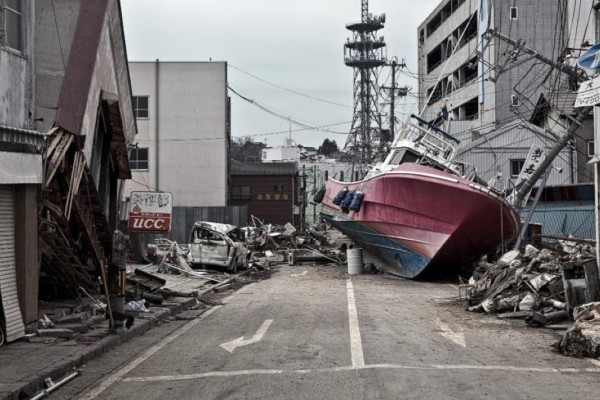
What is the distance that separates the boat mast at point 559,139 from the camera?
18.7 meters

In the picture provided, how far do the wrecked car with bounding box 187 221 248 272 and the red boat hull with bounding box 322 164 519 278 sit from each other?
18.9 ft

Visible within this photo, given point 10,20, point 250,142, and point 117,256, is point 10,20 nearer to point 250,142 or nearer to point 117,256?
point 117,256

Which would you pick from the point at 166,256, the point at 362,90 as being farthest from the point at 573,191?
the point at 362,90

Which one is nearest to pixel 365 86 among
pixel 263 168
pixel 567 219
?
pixel 263 168

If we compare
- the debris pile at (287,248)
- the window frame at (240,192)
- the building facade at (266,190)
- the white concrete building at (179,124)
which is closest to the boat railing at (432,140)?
the debris pile at (287,248)

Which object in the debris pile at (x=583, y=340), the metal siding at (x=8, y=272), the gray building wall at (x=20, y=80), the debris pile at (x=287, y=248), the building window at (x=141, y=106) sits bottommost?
the debris pile at (x=287, y=248)

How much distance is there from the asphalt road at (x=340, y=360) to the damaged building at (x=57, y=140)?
2301mm

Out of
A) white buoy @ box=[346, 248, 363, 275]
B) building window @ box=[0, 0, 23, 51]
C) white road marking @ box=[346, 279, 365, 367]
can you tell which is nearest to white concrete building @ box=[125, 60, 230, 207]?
white buoy @ box=[346, 248, 363, 275]

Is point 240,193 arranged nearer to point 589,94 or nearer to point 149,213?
point 149,213

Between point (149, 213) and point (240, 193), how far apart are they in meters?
43.6

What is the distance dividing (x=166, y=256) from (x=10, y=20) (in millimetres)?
16927

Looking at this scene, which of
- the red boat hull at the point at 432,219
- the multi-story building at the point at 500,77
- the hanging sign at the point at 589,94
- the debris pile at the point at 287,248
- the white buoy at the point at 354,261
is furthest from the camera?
the debris pile at the point at 287,248

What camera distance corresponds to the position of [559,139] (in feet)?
73.7

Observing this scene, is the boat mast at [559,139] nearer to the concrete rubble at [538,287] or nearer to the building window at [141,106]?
the concrete rubble at [538,287]
